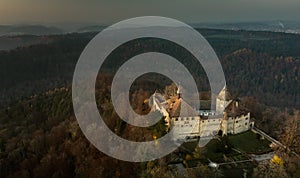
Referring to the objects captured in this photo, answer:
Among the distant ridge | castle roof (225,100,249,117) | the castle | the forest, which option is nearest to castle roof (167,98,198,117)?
the castle

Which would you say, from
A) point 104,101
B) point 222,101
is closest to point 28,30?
point 104,101

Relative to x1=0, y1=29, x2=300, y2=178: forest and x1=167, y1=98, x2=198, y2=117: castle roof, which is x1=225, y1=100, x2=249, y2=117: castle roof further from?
x1=0, y1=29, x2=300, y2=178: forest

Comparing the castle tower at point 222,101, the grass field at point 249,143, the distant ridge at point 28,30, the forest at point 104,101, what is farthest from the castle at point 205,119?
the distant ridge at point 28,30

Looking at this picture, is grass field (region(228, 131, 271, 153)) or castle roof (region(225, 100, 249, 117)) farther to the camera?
castle roof (region(225, 100, 249, 117))

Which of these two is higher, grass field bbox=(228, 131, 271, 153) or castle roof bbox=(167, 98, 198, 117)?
castle roof bbox=(167, 98, 198, 117)

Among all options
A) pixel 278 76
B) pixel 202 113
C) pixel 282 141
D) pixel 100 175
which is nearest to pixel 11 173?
pixel 100 175

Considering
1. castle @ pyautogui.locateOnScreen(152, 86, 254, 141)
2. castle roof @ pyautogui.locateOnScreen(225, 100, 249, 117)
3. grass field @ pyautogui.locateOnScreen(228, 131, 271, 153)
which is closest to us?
grass field @ pyautogui.locateOnScreen(228, 131, 271, 153)

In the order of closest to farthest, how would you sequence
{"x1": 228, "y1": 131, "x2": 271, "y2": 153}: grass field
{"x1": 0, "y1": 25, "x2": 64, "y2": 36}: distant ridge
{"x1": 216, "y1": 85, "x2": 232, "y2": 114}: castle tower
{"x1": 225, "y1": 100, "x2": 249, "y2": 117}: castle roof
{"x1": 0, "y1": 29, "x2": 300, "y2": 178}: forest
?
{"x1": 228, "y1": 131, "x2": 271, "y2": 153}: grass field
{"x1": 0, "y1": 29, "x2": 300, "y2": 178}: forest
{"x1": 225, "y1": 100, "x2": 249, "y2": 117}: castle roof
{"x1": 216, "y1": 85, "x2": 232, "y2": 114}: castle tower
{"x1": 0, "y1": 25, "x2": 64, "y2": 36}: distant ridge

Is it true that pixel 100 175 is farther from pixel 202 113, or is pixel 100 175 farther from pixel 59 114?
pixel 59 114
